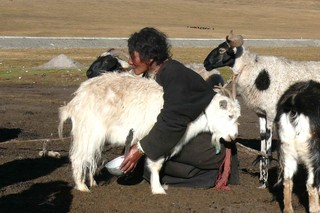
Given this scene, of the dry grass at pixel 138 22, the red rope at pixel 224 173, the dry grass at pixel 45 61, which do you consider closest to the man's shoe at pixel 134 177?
the red rope at pixel 224 173

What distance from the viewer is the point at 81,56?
36.7m

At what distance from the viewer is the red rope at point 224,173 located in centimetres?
847

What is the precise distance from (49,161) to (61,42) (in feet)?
122

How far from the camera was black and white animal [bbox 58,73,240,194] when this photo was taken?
812 centimetres

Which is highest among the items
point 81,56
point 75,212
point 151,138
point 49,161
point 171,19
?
point 151,138

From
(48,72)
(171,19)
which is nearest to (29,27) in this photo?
(171,19)

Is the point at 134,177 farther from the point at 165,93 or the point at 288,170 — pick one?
the point at 288,170

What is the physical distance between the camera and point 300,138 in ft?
24.0

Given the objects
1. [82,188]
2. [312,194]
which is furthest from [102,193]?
[312,194]

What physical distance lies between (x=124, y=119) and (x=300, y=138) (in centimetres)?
204

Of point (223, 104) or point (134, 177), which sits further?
point (134, 177)

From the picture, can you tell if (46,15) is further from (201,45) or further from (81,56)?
(81,56)

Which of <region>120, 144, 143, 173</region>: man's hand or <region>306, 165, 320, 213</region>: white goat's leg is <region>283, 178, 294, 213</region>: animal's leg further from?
<region>120, 144, 143, 173</region>: man's hand

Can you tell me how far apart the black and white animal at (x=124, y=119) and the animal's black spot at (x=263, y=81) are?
2.75 meters
